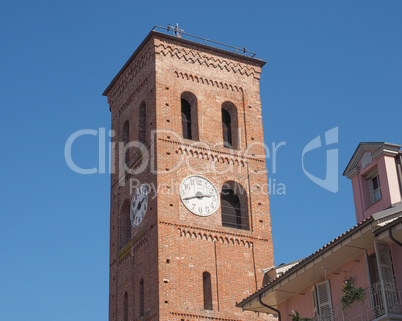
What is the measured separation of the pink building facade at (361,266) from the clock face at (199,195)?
11.0m

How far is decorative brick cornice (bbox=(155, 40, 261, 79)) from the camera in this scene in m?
36.4

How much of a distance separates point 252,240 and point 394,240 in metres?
16.4

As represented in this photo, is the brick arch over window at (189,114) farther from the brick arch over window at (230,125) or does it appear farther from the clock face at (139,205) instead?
the clock face at (139,205)

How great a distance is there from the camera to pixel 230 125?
3734 cm

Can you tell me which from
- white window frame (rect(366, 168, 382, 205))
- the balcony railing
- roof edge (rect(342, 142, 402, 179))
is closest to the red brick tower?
roof edge (rect(342, 142, 402, 179))

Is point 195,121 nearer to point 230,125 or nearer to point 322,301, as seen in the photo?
point 230,125

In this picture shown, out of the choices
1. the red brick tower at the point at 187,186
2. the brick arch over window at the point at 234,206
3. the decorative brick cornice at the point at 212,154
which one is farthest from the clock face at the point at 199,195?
the decorative brick cornice at the point at 212,154

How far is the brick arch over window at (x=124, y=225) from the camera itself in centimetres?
3588

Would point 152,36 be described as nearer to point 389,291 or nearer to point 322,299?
point 322,299

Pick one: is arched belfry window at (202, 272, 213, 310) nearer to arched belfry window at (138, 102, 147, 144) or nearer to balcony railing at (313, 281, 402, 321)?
arched belfry window at (138, 102, 147, 144)

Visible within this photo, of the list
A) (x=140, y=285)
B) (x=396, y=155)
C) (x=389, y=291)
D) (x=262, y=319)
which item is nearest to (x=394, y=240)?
(x=389, y=291)

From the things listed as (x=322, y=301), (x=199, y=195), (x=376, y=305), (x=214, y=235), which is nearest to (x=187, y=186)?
(x=199, y=195)

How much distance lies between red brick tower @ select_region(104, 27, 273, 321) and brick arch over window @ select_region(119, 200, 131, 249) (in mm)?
43

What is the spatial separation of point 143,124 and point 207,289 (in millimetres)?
8663
